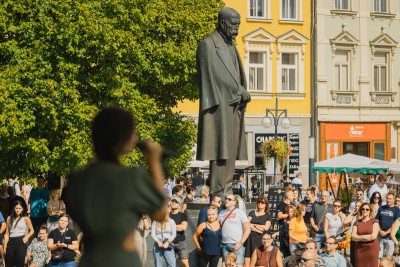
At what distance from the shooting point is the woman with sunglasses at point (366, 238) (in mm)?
18203

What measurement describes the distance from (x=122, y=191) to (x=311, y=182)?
133 ft

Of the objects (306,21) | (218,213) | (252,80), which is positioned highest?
(306,21)

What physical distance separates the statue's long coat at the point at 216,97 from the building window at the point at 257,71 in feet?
124

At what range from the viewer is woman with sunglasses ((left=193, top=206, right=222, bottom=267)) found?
1439cm

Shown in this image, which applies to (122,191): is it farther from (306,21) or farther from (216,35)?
(306,21)

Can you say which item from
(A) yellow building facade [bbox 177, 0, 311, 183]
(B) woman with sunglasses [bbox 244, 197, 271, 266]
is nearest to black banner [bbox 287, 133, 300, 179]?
(A) yellow building facade [bbox 177, 0, 311, 183]

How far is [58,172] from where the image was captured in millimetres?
30062

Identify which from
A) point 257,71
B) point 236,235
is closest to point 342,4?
point 257,71

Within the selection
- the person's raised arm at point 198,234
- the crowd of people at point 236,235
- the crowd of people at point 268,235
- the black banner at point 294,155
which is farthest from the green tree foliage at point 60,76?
the black banner at point 294,155

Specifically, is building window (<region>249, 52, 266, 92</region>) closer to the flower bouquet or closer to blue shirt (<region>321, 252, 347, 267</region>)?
the flower bouquet

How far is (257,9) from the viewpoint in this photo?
51.0 m

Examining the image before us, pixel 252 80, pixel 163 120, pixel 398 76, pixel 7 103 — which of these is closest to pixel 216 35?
pixel 7 103

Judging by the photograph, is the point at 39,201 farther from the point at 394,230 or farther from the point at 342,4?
the point at 342,4

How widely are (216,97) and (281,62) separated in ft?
128
